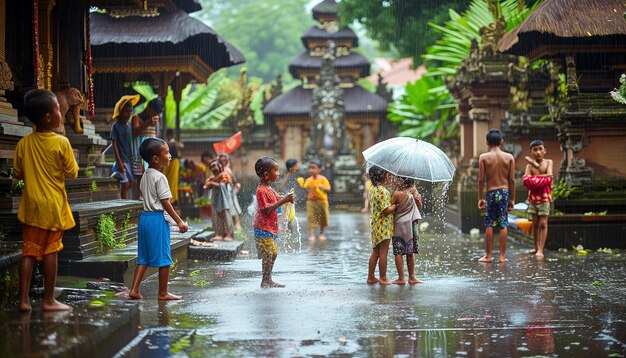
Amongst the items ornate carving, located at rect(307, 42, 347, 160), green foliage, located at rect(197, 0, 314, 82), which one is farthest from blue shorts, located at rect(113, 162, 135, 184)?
green foliage, located at rect(197, 0, 314, 82)

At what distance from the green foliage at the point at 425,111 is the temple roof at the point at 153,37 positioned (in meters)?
11.7

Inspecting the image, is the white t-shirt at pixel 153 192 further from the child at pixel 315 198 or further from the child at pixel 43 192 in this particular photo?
the child at pixel 315 198

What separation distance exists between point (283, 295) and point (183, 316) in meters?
1.47

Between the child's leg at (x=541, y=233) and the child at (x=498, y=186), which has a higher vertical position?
the child at (x=498, y=186)

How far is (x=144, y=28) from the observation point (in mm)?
18656

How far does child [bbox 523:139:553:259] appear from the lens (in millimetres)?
12617

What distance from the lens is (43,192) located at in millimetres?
6289

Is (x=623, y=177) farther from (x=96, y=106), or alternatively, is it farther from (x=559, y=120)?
(x=96, y=106)

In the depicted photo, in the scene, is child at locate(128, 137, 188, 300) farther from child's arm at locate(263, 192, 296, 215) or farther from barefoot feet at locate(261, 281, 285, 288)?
barefoot feet at locate(261, 281, 285, 288)

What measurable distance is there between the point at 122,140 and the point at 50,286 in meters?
6.81

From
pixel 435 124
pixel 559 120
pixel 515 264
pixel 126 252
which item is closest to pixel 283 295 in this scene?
pixel 126 252

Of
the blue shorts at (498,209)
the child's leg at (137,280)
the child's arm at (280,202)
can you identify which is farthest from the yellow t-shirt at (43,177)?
the blue shorts at (498,209)

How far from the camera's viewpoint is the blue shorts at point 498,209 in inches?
464

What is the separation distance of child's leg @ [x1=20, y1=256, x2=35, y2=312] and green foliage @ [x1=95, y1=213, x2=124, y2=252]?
3145 mm
